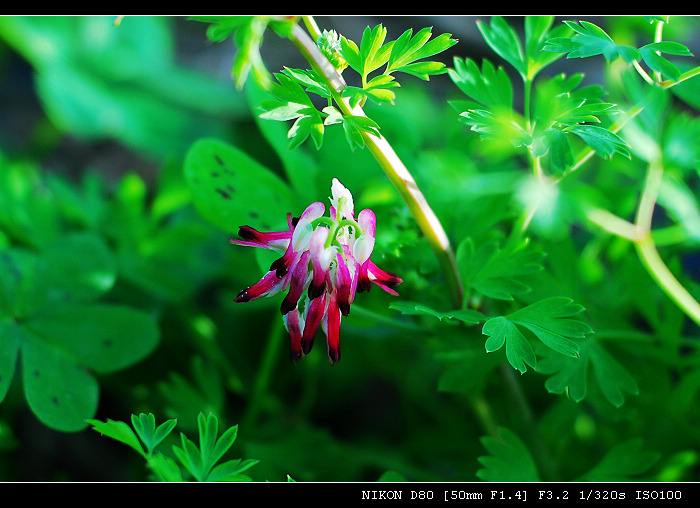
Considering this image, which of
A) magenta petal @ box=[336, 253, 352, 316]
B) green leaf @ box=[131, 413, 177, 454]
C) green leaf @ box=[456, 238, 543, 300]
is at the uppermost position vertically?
green leaf @ box=[456, 238, 543, 300]

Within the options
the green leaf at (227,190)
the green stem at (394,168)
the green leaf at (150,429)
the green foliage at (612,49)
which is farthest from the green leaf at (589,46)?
the green leaf at (150,429)

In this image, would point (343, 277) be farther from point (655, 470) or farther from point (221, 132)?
point (221, 132)

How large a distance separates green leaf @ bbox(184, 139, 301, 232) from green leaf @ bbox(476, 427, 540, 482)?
70 cm

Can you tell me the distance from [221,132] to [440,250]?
195 centimetres

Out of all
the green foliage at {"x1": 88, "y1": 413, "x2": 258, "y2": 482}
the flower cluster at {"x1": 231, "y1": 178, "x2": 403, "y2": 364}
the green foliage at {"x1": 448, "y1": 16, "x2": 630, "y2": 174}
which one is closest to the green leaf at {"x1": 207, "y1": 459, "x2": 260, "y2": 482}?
the green foliage at {"x1": 88, "y1": 413, "x2": 258, "y2": 482}

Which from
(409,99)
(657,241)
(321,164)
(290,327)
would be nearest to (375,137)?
(290,327)

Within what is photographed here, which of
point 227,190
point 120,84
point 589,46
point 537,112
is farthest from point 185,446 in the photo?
point 120,84

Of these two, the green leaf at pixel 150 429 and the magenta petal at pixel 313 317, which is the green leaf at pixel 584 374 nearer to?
the magenta petal at pixel 313 317

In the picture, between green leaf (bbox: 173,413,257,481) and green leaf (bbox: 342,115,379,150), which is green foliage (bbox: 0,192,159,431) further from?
green leaf (bbox: 342,115,379,150)

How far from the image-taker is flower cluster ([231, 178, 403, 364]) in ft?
3.30

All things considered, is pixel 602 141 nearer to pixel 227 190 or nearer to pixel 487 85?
pixel 487 85

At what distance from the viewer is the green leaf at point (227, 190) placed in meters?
1.43

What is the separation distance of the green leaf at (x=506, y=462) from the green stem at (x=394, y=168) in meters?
0.32
